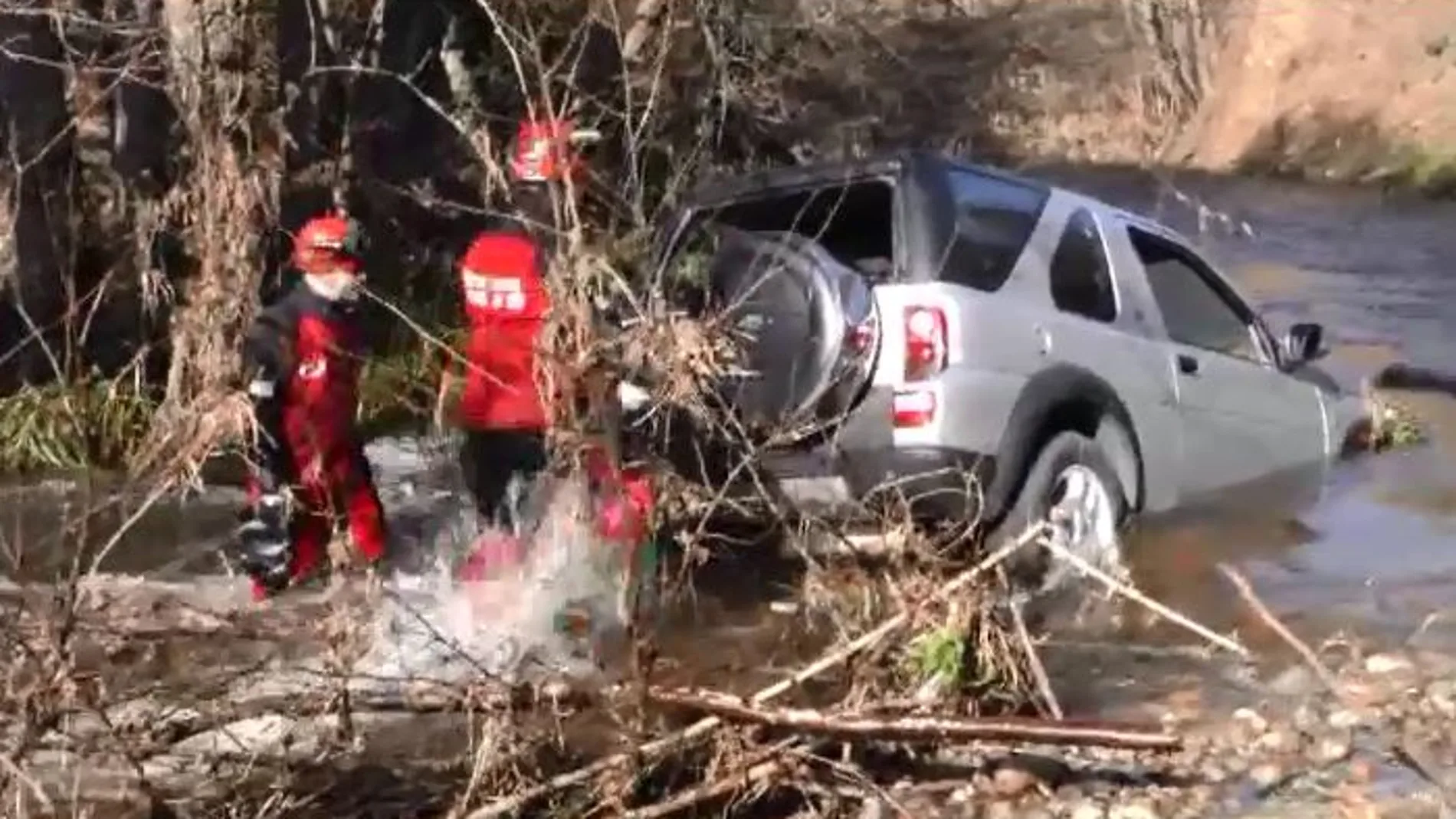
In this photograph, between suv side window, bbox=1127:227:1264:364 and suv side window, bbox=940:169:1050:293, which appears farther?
suv side window, bbox=1127:227:1264:364

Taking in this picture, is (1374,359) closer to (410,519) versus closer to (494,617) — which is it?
(410,519)

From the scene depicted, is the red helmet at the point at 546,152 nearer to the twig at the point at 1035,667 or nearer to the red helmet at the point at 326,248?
the red helmet at the point at 326,248

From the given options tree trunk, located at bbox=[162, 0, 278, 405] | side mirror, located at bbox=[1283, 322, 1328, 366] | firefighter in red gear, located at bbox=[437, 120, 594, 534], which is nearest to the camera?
firefighter in red gear, located at bbox=[437, 120, 594, 534]

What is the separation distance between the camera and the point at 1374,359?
1719 cm

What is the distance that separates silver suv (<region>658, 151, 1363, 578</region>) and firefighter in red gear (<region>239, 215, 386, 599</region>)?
4.08 ft

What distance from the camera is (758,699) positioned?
6.43m

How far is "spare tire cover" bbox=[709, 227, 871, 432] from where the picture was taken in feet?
28.4

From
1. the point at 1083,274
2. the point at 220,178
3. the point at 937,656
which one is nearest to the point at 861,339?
the point at 1083,274

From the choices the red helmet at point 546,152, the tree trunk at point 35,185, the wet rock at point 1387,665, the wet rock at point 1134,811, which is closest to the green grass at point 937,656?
the wet rock at point 1134,811

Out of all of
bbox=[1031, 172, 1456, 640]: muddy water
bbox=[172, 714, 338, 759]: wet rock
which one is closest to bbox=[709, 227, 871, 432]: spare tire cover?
bbox=[1031, 172, 1456, 640]: muddy water

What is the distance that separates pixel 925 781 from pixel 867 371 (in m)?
2.41

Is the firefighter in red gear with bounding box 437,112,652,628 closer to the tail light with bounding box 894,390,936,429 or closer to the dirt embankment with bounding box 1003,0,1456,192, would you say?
the tail light with bounding box 894,390,936,429

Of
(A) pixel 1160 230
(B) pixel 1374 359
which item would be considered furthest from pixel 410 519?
(B) pixel 1374 359

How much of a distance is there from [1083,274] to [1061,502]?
94cm
